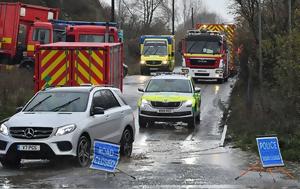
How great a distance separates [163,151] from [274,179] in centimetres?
441

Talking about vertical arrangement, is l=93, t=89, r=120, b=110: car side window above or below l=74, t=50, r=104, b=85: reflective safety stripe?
below

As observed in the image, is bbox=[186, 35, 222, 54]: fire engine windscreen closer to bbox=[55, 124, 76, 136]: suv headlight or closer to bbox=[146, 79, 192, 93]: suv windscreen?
bbox=[146, 79, 192, 93]: suv windscreen

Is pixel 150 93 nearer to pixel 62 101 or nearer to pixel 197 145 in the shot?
pixel 197 145

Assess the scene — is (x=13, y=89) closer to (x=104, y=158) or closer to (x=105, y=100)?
(x=105, y=100)

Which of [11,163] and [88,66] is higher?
[88,66]

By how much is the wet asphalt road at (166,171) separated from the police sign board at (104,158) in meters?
0.18

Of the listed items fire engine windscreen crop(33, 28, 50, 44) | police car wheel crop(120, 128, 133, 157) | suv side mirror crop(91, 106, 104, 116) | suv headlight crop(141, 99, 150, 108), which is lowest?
police car wheel crop(120, 128, 133, 157)

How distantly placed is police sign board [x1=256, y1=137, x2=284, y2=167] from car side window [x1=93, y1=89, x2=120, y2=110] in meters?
3.66

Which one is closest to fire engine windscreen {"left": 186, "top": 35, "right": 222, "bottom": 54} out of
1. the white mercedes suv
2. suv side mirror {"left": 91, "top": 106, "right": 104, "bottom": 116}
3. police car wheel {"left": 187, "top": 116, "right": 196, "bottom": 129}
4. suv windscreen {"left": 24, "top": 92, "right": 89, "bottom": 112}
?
police car wheel {"left": 187, "top": 116, "right": 196, "bottom": 129}

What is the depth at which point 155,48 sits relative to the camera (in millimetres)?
46219

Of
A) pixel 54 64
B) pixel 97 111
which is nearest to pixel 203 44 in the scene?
pixel 54 64

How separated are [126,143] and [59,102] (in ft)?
6.34

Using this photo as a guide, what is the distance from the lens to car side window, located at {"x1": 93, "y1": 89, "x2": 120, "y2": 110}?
42.9 feet

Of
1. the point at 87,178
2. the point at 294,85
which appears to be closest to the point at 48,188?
the point at 87,178
